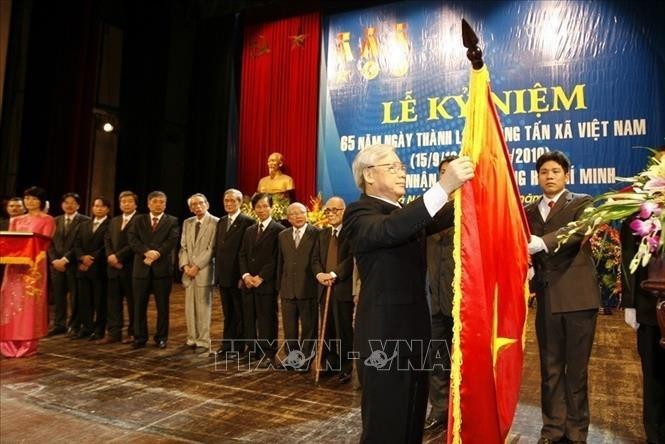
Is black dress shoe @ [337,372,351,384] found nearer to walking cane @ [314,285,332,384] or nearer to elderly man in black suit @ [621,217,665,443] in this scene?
walking cane @ [314,285,332,384]

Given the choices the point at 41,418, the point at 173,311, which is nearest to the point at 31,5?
the point at 173,311

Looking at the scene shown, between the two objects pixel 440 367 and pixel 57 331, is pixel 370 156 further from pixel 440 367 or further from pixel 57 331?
pixel 57 331

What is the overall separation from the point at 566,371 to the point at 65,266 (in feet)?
13.8

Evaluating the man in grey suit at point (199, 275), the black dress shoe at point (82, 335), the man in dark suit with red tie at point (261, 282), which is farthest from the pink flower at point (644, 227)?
the black dress shoe at point (82, 335)

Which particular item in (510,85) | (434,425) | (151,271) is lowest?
(434,425)

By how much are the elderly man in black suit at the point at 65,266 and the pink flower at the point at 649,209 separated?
4548mm

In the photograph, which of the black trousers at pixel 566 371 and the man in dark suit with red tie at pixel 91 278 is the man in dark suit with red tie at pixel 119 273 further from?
the black trousers at pixel 566 371

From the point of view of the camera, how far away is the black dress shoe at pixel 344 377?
3240 mm

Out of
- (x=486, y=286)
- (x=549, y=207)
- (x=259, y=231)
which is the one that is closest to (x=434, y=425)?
(x=549, y=207)

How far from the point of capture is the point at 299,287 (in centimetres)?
350

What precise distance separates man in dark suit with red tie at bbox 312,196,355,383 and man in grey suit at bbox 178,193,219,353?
1.08m

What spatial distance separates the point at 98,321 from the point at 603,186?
5851 millimetres

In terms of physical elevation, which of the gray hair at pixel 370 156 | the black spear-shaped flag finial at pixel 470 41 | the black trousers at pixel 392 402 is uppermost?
the black spear-shaped flag finial at pixel 470 41

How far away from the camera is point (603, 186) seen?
243 inches
